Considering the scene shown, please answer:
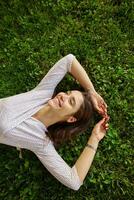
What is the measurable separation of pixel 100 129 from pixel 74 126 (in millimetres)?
479

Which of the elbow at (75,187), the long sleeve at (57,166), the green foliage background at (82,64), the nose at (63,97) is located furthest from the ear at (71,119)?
the elbow at (75,187)

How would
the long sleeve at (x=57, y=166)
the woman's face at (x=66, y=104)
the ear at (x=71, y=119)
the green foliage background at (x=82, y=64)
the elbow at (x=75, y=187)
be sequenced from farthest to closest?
1. the green foliage background at (x=82, y=64)
2. the elbow at (x=75, y=187)
3. the long sleeve at (x=57, y=166)
4. the ear at (x=71, y=119)
5. the woman's face at (x=66, y=104)

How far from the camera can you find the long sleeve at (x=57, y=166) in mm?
5223

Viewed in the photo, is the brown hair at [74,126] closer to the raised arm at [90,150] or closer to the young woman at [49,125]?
the young woman at [49,125]

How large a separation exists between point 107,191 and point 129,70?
179cm

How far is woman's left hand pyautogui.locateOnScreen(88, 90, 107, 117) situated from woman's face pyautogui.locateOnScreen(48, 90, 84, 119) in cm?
46

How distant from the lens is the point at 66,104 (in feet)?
16.2

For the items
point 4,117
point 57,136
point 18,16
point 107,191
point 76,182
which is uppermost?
point 18,16

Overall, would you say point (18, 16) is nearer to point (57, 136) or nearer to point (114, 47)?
point (114, 47)

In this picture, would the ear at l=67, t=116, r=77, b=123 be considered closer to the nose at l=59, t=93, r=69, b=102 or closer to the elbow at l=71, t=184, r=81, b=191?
the nose at l=59, t=93, r=69, b=102

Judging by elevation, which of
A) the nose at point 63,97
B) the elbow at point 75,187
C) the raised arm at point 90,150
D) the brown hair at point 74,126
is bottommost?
the elbow at point 75,187

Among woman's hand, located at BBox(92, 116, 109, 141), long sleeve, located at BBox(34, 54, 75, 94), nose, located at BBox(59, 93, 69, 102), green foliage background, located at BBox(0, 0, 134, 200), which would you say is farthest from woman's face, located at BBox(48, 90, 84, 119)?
green foliage background, located at BBox(0, 0, 134, 200)

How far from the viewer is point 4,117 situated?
519 centimetres

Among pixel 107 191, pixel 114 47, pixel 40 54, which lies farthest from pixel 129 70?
pixel 107 191
